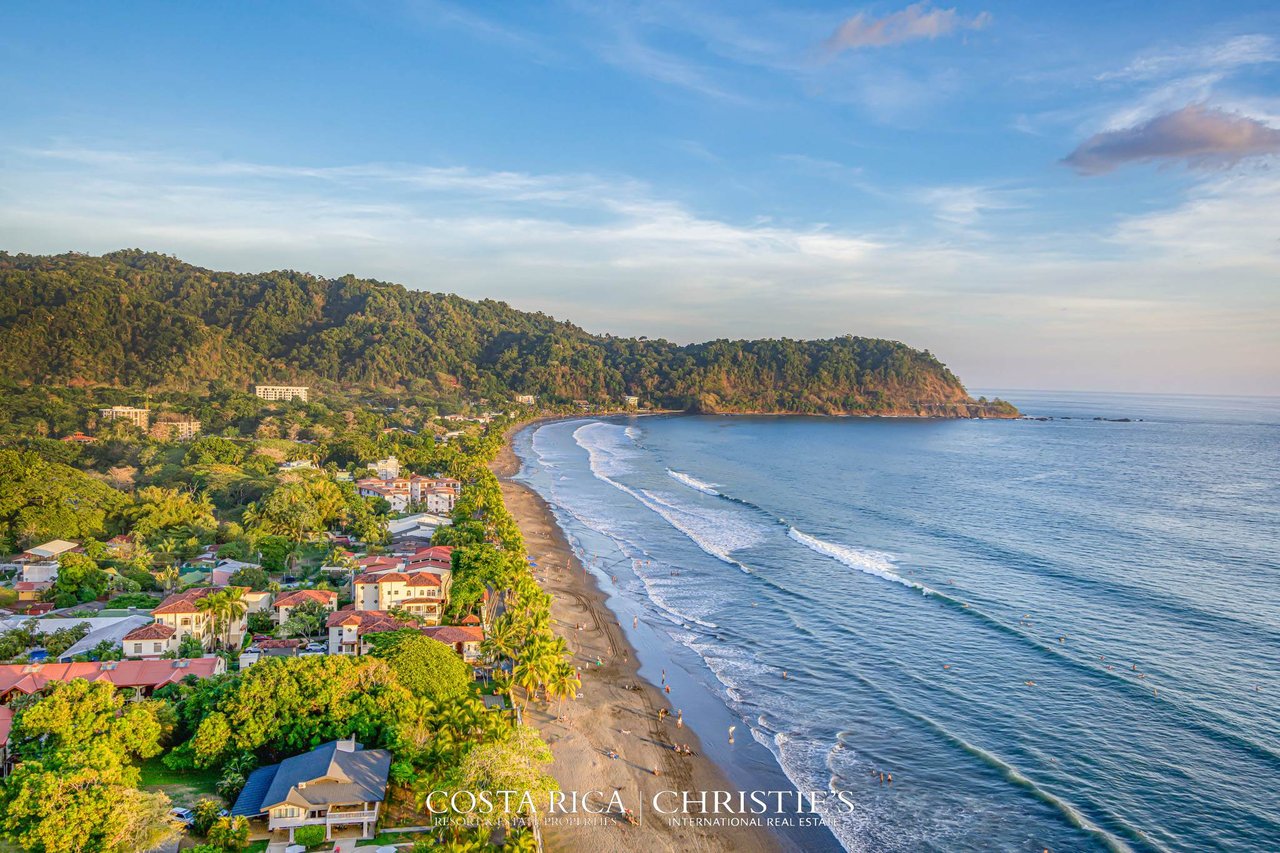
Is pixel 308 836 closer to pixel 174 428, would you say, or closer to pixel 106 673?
pixel 106 673

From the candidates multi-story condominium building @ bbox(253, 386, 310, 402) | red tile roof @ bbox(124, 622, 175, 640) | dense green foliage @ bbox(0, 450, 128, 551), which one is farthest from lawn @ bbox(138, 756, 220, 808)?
multi-story condominium building @ bbox(253, 386, 310, 402)

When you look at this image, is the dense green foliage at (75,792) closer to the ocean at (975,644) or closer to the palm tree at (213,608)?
the palm tree at (213,608)

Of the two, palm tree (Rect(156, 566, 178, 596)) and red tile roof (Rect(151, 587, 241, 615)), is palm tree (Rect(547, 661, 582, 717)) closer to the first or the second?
red tile roof (Rect(151, 587, 241, 615))

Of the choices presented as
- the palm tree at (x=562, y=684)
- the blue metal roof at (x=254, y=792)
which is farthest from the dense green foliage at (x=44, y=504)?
the palm tree at (x=562, y=684)

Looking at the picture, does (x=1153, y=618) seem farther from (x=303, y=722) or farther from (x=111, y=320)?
(x=111, y=320)

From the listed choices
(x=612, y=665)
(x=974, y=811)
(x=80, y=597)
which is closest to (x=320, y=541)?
(x=80, y=597)
